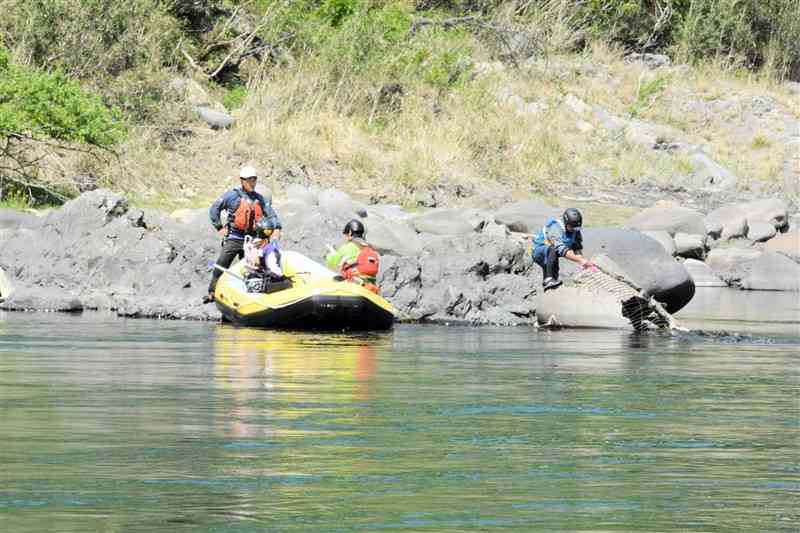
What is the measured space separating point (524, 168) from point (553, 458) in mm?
28450

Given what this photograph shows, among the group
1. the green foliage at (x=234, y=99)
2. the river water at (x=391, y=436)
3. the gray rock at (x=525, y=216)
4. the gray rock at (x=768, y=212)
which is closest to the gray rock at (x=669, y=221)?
the gray rock at (x=525, y=216)

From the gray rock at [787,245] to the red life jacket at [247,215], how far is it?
1596cm

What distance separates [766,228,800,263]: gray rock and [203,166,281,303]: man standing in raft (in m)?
15.9

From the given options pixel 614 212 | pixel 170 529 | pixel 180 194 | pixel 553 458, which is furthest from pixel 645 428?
pixel 614 212

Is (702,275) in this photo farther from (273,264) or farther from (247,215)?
(273,264)

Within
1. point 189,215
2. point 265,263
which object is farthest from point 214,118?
point 265,263

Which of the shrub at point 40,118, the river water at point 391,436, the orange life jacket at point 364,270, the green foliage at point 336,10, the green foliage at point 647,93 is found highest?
the green foliage at point 336,10

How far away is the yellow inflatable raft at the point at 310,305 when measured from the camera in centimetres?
1850

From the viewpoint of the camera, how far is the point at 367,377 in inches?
543

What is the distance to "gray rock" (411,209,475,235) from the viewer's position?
2909 centimetres

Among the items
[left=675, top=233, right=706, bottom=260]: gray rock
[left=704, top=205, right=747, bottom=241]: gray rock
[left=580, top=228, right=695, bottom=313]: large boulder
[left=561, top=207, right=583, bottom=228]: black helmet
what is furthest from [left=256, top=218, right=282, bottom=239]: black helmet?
[left=704, top=205, right=747, bottom=241]: gray rock

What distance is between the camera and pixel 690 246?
32.8 metres

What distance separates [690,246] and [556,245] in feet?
41.3

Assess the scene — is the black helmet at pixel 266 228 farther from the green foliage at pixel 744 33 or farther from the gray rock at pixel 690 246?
the green foliage at pixel 744 33
